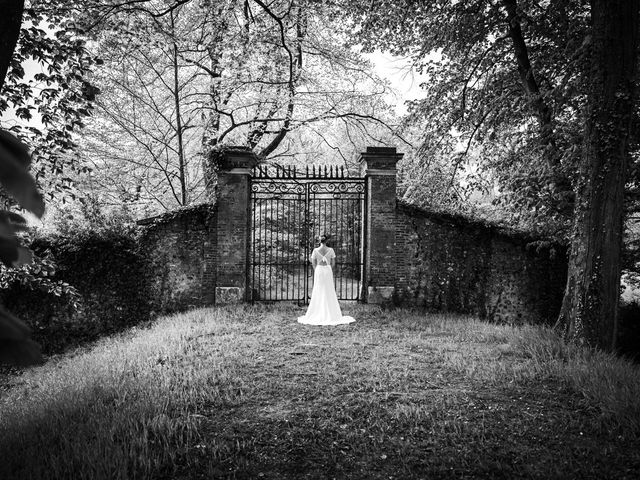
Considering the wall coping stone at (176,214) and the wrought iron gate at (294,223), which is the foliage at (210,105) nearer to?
the wall coping stone at (176,214)

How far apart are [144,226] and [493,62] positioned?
29.7ft

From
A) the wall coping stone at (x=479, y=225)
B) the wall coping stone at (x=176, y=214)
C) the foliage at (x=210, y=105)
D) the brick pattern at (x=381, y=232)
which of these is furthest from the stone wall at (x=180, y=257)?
the wall coping stone at (x=479, y=225)

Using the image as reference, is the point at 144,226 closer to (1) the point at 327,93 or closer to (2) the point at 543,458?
(1) the point at 327,93

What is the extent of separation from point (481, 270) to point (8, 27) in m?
10.6

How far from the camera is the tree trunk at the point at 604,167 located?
6098 mm

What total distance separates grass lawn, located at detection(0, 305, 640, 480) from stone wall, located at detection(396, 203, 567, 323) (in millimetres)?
4233

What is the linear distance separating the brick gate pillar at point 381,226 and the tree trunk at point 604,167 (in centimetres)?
483

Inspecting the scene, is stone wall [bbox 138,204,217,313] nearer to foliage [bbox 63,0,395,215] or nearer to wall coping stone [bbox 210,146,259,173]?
wall coping stone [bbox 210,146,259,173]

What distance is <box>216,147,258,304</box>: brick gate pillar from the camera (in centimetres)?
1055

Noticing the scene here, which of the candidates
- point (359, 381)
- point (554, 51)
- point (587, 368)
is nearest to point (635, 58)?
point (554, 51)

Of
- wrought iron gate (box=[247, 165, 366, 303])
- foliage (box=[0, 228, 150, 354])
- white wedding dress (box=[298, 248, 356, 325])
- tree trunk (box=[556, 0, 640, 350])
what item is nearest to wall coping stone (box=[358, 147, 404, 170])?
wrought iron gate (box=[247, 165, 366, 303])

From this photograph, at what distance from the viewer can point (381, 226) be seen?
10.8 metres

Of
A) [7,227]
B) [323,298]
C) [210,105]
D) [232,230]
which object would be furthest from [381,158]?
[7,227]

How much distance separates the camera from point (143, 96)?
532 inches
